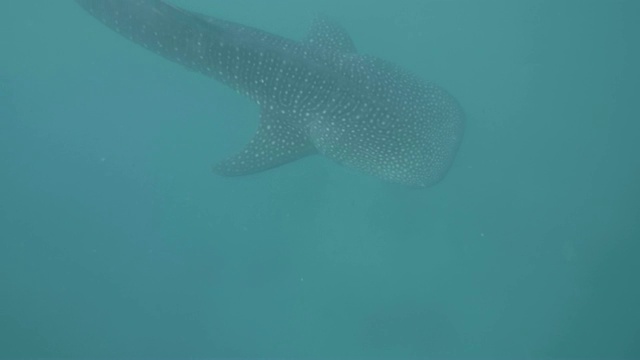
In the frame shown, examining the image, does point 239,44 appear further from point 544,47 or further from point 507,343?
point 507,343

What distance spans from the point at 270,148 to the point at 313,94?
0.72 meters

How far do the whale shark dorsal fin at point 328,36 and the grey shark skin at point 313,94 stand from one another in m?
0.60

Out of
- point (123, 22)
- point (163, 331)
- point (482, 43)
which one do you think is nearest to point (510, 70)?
point (482, 43)

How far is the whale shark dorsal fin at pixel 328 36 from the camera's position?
5.50 m

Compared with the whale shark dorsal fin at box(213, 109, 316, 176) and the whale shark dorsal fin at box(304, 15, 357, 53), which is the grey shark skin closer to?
the whale shark dorsal fin at box(213, 109, 316, 176)

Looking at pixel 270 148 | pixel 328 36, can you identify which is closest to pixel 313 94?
pixel 270 148

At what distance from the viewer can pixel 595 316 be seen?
625 centimetres

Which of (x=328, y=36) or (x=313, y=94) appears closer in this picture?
(x=313, y=94)

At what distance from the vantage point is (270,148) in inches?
201

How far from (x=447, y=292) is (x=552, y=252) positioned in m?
1.23

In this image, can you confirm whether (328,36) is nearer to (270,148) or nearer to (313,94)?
(313,94)

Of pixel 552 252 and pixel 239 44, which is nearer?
pixel 239 44

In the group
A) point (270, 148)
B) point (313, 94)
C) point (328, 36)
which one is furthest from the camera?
point (328, 36)

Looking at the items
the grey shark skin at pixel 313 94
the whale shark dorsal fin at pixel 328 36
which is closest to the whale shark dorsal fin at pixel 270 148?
the grey shark skin at pixel 313 94
